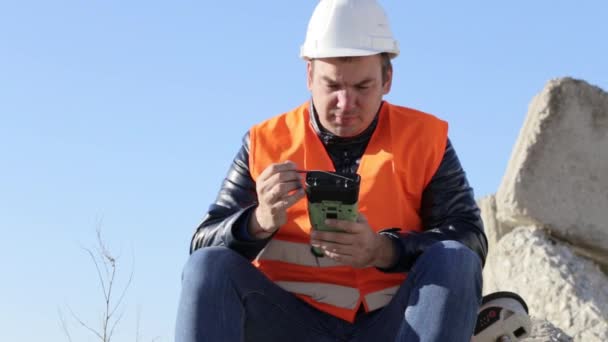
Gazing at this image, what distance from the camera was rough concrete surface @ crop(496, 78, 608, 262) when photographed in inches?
251

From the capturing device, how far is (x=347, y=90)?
3238 mm

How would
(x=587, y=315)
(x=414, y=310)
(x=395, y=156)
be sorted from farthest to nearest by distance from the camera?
(x=587, y=315) → (x=395, y=156) → (x=414, y=310)

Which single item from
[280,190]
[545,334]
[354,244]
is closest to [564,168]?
[545,334]

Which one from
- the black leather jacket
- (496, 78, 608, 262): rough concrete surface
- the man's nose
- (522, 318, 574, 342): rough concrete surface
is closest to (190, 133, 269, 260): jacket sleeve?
the black leather jacket

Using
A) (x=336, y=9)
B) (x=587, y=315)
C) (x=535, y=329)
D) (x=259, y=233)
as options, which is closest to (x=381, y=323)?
(x=259, y=233)

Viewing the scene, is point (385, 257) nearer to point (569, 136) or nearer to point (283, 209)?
point (283, 209)

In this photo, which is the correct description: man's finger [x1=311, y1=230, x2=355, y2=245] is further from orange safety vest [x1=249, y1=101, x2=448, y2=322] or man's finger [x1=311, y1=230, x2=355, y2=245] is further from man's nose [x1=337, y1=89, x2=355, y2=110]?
man's nose [x1=337, y1=89, x2=355, y2=110]

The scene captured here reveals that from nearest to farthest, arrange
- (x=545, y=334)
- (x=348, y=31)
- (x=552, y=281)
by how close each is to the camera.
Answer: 1. (x=348, y=31)
2. (x=545, y=334)
3. (x=552, y=281)

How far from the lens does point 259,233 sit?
309cm

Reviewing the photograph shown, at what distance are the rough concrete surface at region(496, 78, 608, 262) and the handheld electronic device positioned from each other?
11.9 feet

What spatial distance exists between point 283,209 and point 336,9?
0.80 meters

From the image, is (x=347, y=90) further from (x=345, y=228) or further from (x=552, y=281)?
(x=552, y=281)

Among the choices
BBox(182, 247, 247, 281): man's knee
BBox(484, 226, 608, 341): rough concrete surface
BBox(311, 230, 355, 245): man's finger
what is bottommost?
BBox(484, 226, 608, 341): rough concrete surface

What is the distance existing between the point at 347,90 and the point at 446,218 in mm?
508
